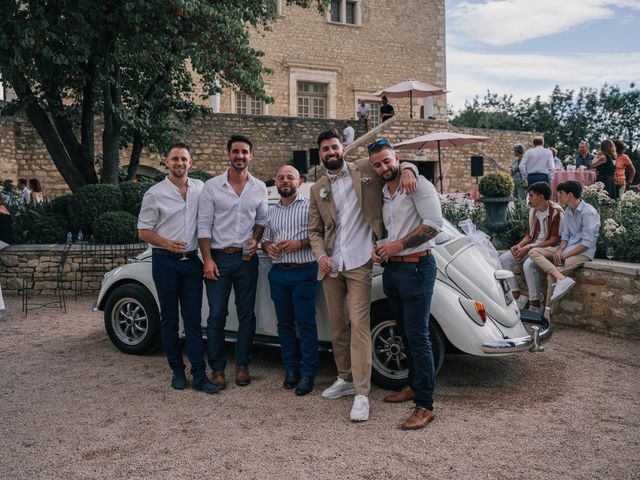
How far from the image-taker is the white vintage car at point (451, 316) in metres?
4.45

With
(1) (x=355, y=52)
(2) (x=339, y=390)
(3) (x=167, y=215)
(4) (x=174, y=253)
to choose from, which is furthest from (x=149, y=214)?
(1) (x=355, y=52)

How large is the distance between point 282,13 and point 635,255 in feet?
68.5

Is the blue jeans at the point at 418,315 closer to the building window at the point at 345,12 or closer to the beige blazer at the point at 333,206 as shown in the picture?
the beige blazer at the point at 333,206

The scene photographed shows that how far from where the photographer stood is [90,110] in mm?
12000

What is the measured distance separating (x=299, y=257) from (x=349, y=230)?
1.91ft

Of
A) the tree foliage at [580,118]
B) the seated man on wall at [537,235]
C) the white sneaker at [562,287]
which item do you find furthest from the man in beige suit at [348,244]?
the tree foliage at [580,118]

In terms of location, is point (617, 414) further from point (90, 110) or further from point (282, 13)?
point (282, 13)

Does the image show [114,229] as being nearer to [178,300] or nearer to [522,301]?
[178,300]

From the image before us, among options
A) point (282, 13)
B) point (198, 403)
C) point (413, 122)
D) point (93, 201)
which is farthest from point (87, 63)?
point (282, 13)

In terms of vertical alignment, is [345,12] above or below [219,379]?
above

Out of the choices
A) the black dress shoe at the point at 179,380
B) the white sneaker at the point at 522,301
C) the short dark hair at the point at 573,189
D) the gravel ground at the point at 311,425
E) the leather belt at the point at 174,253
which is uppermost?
the short dark hair at the point at 573,189

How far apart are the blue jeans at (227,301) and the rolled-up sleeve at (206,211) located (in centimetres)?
21

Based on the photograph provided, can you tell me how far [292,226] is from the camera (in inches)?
188

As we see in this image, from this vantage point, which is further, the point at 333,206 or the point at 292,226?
the point at 292,226
